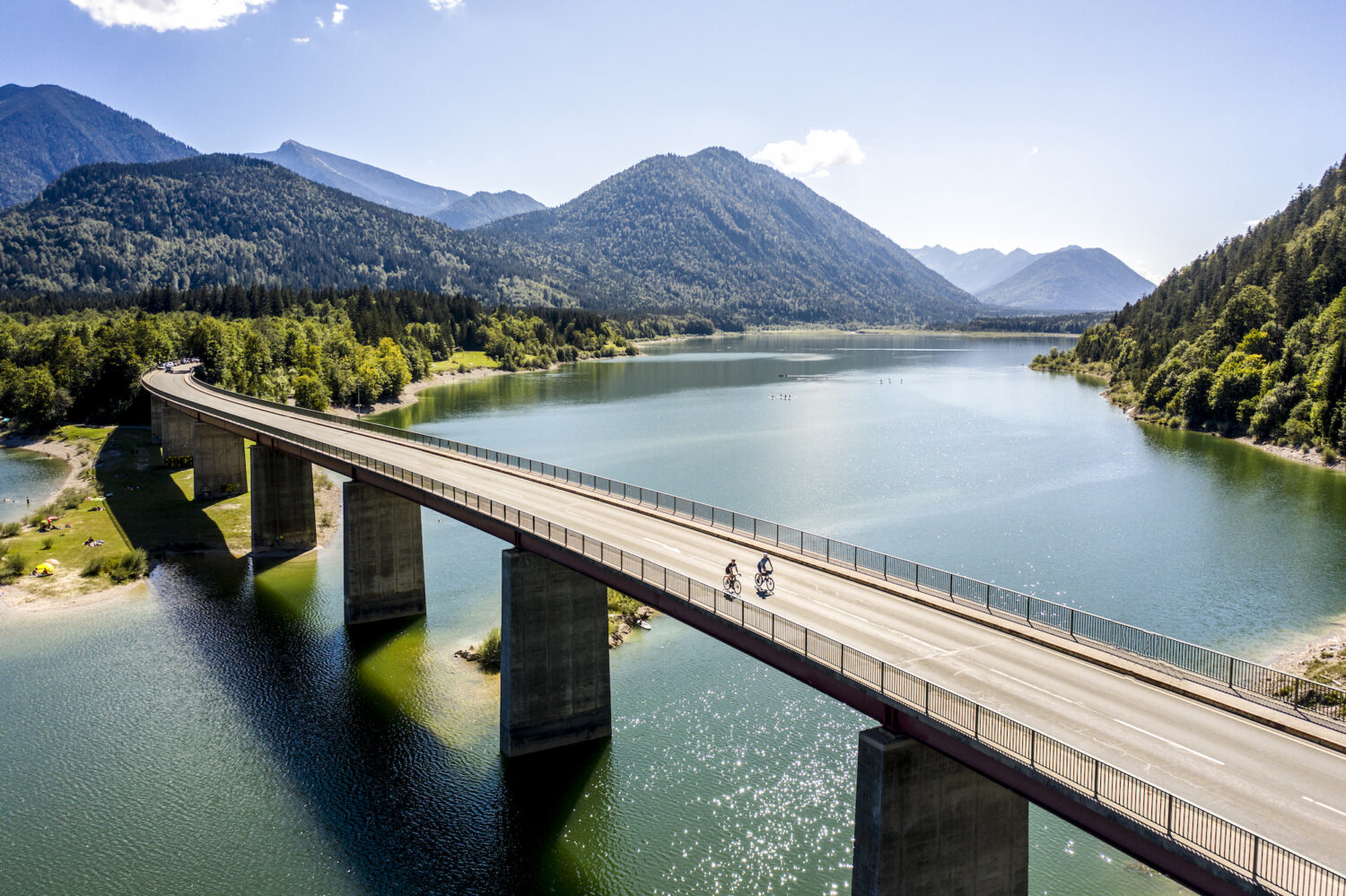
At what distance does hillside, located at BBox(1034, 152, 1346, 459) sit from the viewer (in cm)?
9769

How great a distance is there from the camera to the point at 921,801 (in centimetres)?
2039

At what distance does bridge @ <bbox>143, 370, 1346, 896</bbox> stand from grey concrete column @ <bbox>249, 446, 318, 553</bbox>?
2808 centimetres

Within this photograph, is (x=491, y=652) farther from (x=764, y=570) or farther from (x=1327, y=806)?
(x=1327, y=806)

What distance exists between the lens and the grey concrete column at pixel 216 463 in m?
77.7

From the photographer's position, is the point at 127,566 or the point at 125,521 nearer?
the point at 127,566

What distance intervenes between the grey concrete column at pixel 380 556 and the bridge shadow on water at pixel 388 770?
153 cm

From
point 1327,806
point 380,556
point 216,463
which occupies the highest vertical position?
point 1327,806

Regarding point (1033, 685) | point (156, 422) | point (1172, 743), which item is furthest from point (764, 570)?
point (156, 422)

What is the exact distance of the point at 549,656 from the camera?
34875 mm

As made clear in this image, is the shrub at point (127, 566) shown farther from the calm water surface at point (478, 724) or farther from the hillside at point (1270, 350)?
the hillside at point (1270, 350)

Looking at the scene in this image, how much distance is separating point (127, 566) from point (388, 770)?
36433 mm

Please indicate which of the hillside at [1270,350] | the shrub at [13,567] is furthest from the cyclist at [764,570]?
the hillside at [1270,350]

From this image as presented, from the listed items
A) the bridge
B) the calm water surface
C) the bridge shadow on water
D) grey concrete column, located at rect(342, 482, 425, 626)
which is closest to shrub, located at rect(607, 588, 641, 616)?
the calm water surface

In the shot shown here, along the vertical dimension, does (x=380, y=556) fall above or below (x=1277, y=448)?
below
